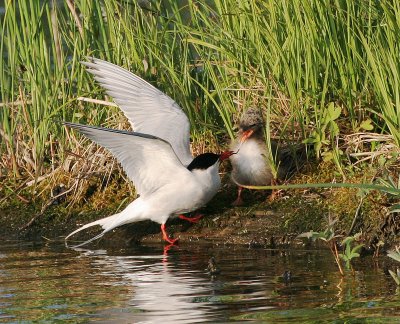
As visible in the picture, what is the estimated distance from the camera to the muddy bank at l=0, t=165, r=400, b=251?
7566 millimetres

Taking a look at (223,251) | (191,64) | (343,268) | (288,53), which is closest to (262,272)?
(343,268)

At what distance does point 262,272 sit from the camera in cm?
696

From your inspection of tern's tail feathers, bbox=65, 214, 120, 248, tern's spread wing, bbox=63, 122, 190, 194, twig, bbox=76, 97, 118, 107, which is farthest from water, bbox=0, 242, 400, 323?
twig, bbox=76, 97, 118, 107

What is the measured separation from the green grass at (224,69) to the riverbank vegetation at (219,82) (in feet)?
0.04

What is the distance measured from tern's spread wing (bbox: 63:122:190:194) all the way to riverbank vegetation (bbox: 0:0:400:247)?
1.89ft

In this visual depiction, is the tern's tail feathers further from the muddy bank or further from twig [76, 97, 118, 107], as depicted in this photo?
twig [76, 97, 118, 107]

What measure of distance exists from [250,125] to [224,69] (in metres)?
0.63

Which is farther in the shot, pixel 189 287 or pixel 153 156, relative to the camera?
pixel 153 156

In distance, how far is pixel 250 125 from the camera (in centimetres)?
842

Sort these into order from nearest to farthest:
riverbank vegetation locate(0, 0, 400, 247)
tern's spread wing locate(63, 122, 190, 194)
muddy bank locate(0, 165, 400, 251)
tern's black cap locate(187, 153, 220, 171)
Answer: muddy bank locate(0, 165, 400, 251), tern's spread wing locate(63, 122, 190, 194), riverbank vegetation locate(0, 0, 400, 247), tern's black cap locate(187, 153, 220, 171)

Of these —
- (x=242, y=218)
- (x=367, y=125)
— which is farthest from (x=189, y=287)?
(x=367, y=125)

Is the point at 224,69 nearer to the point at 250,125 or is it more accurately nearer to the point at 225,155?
the point at 250,125

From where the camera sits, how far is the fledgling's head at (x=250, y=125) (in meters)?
8.40

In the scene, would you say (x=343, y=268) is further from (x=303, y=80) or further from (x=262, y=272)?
(x=303, y=80)
